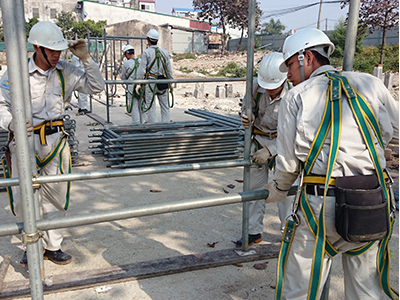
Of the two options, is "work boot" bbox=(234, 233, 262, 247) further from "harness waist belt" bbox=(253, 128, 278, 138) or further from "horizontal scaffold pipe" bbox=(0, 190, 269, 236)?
"horizontal scaffold pipe" bbox=(0, 190, 269, 236)

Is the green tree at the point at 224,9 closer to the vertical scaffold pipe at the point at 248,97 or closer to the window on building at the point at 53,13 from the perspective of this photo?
the window on building at the point at 53,13

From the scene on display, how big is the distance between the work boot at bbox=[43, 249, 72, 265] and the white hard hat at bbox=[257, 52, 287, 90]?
Result: 7.66ft

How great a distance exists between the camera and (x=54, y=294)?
127 inches

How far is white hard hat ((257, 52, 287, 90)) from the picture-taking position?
367 cm

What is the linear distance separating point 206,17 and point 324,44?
33.3 meters

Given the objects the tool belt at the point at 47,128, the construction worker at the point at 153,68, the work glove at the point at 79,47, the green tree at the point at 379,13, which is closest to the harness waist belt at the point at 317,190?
the work glove at the point at 79,47

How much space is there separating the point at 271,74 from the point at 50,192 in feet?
7.27

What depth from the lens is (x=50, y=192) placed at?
3676 millimetres

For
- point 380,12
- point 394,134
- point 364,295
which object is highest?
point 380,12

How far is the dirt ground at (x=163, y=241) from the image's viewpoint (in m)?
3.33

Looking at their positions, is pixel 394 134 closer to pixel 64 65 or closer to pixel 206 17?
pixel 64 65

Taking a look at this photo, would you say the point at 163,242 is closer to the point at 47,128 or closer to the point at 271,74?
the point at 47,128

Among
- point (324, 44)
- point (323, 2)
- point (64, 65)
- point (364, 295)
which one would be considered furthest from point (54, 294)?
point (323, 2)

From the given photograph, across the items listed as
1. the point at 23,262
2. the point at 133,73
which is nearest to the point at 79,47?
the point at 23,262
